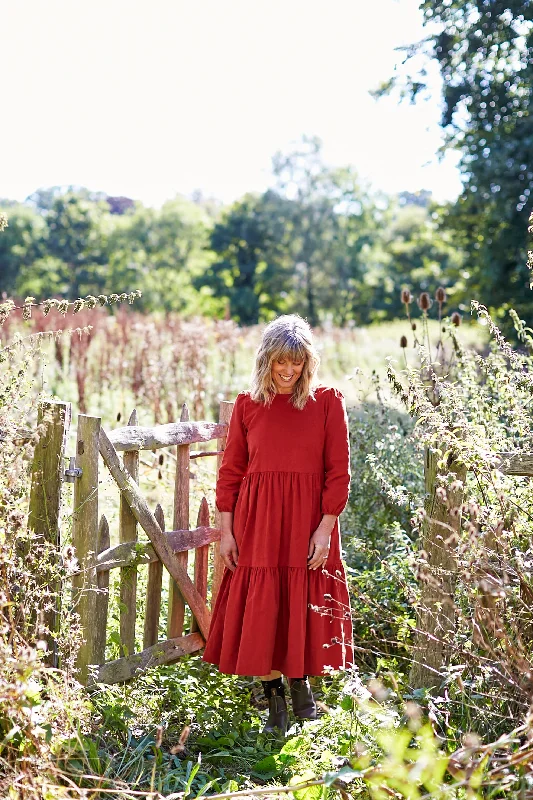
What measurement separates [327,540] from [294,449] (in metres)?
0.39

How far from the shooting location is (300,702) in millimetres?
3461

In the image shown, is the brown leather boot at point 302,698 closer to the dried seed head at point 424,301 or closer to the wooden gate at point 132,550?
the wooden gate at point 132,550

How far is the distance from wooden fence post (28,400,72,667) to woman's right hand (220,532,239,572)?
2.45 feet

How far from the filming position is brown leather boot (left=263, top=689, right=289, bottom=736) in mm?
3402

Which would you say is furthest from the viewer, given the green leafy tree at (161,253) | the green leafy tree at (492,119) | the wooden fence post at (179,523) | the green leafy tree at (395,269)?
the green leafy tree at (161,253)

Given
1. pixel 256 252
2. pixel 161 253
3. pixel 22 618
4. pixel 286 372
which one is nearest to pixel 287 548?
pixel 286 372

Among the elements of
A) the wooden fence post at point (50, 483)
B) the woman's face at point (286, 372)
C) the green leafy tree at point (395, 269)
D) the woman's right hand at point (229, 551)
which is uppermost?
the green leafy tree at point (395, 269)

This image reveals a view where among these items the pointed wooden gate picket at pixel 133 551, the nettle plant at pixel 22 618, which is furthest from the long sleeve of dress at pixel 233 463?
the nettle plant at pixel 22 618

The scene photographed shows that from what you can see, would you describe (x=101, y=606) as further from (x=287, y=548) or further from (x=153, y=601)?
(x=287, y=548)

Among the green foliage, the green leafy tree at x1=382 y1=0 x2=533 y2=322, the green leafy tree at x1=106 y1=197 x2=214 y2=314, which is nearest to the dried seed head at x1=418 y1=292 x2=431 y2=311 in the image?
the green foliage

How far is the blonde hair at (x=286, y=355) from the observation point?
3295 mm

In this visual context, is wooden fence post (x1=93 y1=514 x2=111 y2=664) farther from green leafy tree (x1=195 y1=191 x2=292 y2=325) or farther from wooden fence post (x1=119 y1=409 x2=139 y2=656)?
green leafy tree (x1=195 y1=191 x2=292 y2=325)

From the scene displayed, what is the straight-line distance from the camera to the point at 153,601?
3719 mm

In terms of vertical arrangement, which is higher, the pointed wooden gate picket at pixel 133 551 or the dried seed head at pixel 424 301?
the dried seed head at pixel 424 301
